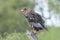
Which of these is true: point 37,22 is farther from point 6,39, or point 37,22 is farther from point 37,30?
point 6,39

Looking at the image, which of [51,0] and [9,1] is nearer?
[51,0]

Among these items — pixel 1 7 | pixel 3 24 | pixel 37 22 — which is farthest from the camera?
pixel 1 7

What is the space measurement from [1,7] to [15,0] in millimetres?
1805

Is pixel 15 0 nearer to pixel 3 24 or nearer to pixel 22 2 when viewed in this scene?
pixel 22 2

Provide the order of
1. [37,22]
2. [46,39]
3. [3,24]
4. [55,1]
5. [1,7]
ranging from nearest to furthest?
[37,22] → [46,39] → [55,1] → [3,24] → [1,7]

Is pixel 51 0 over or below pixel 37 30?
below

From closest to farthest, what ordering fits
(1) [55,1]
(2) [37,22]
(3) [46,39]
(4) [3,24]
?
(2) [37,22] → (3) [46,39] → (1) [55,1] → (4) [3,24]

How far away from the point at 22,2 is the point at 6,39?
97.4 ft

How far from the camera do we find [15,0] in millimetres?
38594

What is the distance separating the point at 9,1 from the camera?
39.2 metres

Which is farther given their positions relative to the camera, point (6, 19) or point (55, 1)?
point (6, 19)

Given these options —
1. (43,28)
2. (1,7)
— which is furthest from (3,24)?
(43,28)

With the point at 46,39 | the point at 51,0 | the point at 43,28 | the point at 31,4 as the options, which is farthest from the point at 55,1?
the point at 43,28

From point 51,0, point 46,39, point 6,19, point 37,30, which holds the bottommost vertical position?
point 6,19
